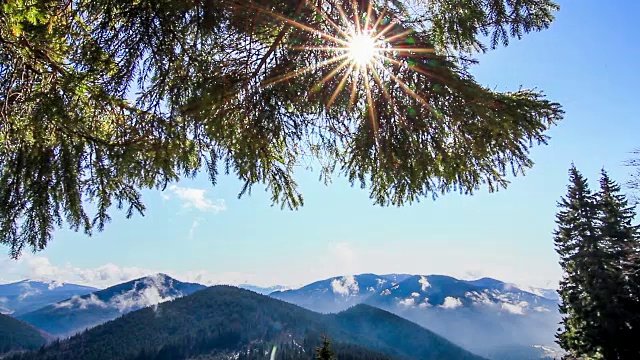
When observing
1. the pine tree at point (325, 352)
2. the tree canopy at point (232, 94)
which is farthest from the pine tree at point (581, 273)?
the tree canopy at point (232, 94)

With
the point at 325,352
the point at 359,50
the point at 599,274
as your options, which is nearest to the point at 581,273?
the point at 599,274

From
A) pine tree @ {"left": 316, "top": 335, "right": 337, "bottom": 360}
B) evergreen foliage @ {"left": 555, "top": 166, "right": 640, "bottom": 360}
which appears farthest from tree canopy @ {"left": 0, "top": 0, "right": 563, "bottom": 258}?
evergreen foliage @ {"left": 555, "top": 166, "right": 640, "bottom": 360}

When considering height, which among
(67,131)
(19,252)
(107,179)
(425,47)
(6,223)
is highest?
(425,47)

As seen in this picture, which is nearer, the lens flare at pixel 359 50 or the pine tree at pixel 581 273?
the lens flare at pixel 359 50

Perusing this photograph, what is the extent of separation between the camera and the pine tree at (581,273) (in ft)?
75.3

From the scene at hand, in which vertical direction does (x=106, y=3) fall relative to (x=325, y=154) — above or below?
above

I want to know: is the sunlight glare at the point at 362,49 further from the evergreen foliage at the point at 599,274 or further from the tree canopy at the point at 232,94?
the evergreen foliage at the point at 599,274

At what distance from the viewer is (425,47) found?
399 cm

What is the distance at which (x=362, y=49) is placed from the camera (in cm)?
443

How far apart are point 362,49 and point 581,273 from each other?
25.9 m

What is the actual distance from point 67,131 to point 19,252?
1500 millimetres

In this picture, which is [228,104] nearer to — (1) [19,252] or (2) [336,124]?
(2) [336,124]

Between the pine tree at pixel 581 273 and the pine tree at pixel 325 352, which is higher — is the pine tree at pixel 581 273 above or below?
above

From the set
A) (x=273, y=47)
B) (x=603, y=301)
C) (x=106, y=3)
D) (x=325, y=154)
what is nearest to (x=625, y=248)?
(x=603, y=301)
